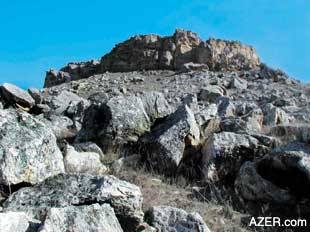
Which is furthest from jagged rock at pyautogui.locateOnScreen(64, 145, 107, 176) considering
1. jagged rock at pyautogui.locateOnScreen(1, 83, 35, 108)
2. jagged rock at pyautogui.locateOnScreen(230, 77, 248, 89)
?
jagged rock at pyautogui.locateOnScreen(230, 77, 248, 89)

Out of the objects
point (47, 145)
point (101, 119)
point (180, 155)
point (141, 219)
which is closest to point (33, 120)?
point (47, 145)

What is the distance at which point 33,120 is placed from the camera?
17.4ft

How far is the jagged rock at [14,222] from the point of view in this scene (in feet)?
11.9

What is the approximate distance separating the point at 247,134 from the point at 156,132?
1.26 metres

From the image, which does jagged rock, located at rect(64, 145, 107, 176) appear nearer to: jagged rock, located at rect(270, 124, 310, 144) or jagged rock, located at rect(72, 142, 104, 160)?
jagged rock, located at rect(72, 142, 104, 160)

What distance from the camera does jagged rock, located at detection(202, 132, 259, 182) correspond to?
657 centimetres

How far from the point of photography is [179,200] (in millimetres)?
5574

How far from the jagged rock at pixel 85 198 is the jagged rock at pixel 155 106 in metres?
4.12

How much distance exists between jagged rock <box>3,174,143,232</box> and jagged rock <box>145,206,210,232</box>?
0.47 ft

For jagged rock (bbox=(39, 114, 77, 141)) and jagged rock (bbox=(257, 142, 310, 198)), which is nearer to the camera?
jagged rock (bbox=(257, 142, 310, 198))

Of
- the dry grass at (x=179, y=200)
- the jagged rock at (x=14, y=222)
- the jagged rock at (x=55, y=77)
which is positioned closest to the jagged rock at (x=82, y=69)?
the jagged rock at (x=55, y=77)

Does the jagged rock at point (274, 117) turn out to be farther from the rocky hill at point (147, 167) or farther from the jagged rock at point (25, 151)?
the jagged rock at point (25, 151)

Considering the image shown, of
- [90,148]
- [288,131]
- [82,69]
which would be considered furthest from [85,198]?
[82,69]

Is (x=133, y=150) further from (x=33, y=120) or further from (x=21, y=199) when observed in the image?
(x=21, y=199)
